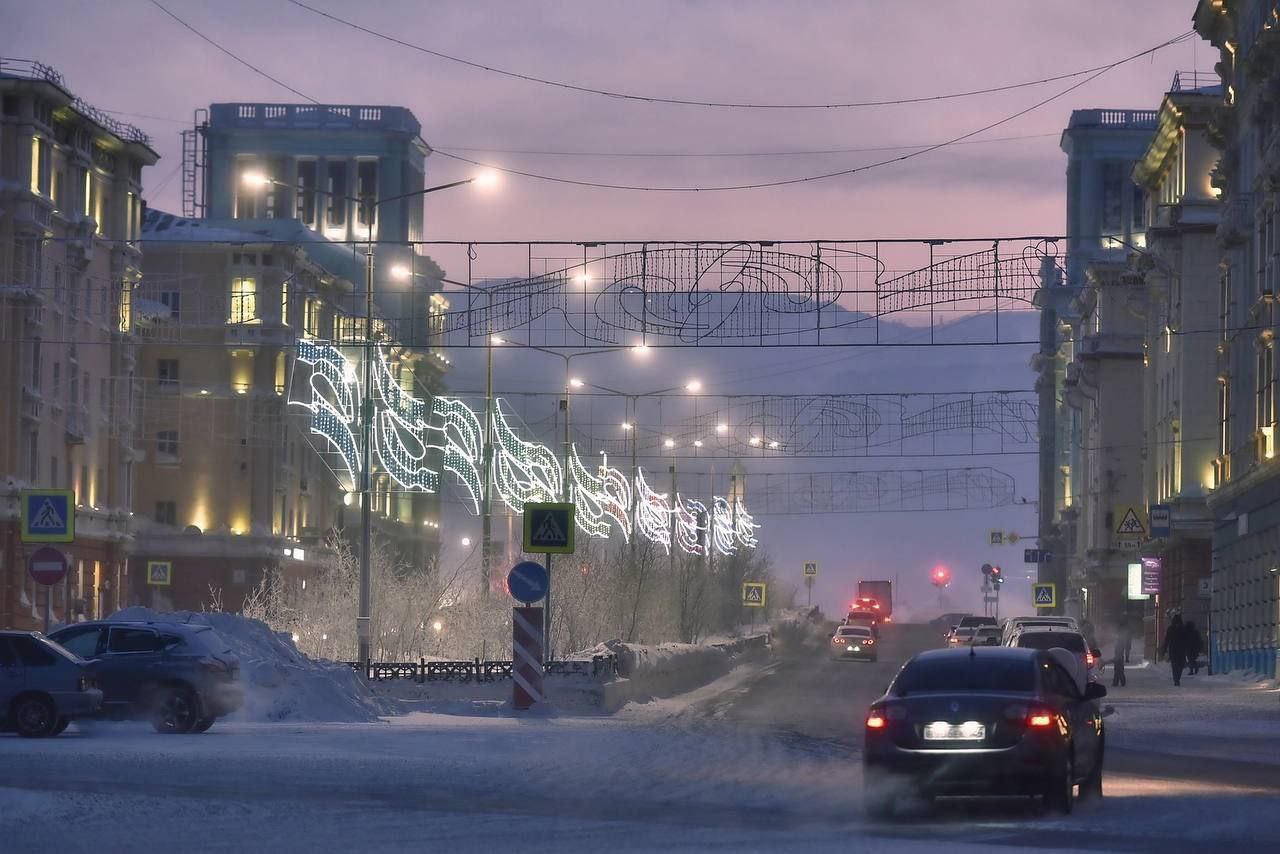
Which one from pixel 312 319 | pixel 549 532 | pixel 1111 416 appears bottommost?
pixel 549 532

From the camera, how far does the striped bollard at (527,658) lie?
32.1 m

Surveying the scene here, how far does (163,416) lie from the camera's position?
97.8 m

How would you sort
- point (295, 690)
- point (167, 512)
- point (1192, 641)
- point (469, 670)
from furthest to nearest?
point (167, 512) < point (1192, 641) < point (469, 670) < point (295, 690)

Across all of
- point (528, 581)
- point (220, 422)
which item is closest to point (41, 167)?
point (220, 422)

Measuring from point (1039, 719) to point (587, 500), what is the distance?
2404 inches

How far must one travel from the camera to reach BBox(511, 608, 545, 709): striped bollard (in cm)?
3206

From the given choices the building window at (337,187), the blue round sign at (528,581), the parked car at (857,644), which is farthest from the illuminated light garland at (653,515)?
the blue round sign at (528,581)

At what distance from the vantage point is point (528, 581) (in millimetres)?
32469

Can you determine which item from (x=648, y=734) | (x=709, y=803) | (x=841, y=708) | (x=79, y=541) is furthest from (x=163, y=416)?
(x=709, y=803)

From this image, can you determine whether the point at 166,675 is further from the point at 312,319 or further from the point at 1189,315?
the point at 312,319

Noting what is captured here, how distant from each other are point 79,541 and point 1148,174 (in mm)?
42394

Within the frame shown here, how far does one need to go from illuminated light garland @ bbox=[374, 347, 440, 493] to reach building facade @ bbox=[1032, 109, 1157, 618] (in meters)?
27.4

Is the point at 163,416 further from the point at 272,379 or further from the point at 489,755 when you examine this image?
the point at 489,755

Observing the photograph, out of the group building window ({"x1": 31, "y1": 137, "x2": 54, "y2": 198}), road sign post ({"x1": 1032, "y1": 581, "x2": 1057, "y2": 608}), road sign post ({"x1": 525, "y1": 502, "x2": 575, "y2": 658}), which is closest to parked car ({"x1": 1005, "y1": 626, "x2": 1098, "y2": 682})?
road sign post ({"x1": 525, "y1": 502, "x2": 575, "y2": 658})
